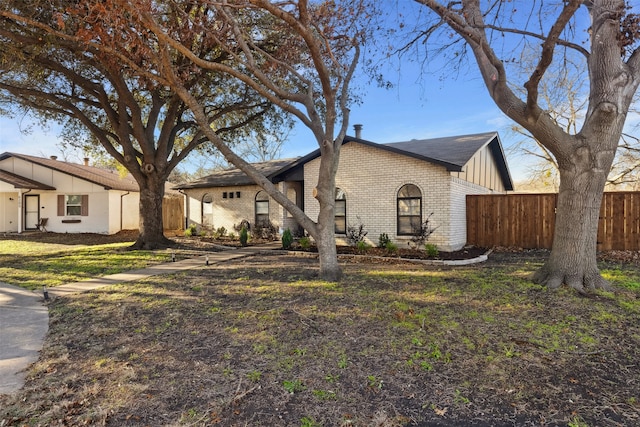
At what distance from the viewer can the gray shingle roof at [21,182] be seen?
59.7 ft

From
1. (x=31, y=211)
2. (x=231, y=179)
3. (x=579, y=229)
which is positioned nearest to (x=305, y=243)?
(x=231, y=179)

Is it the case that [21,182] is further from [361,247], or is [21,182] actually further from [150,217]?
[361,247]

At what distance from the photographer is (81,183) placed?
763 inches

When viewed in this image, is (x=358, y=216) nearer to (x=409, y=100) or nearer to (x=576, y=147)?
(x=409, y=100)

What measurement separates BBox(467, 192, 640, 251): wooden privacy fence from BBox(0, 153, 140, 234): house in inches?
710

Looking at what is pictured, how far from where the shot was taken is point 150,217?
42.7 ft

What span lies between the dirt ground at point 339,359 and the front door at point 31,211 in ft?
60.5

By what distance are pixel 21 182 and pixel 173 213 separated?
7734 mm

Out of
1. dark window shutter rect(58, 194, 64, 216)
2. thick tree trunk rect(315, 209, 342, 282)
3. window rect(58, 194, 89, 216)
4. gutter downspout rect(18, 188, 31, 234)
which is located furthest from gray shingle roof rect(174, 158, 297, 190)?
thick tree trunk rect(315, 209, 342, 282)

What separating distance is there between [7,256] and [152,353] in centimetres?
1104

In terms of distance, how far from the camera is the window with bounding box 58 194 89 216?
19.4 meters

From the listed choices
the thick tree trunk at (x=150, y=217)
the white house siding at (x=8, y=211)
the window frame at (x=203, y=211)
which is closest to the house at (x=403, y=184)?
the window frame at (x=203, y=211)

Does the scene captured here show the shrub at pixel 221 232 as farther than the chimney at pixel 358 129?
Yes

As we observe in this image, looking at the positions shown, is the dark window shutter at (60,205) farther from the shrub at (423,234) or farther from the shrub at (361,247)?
the shrub at (423,234)
